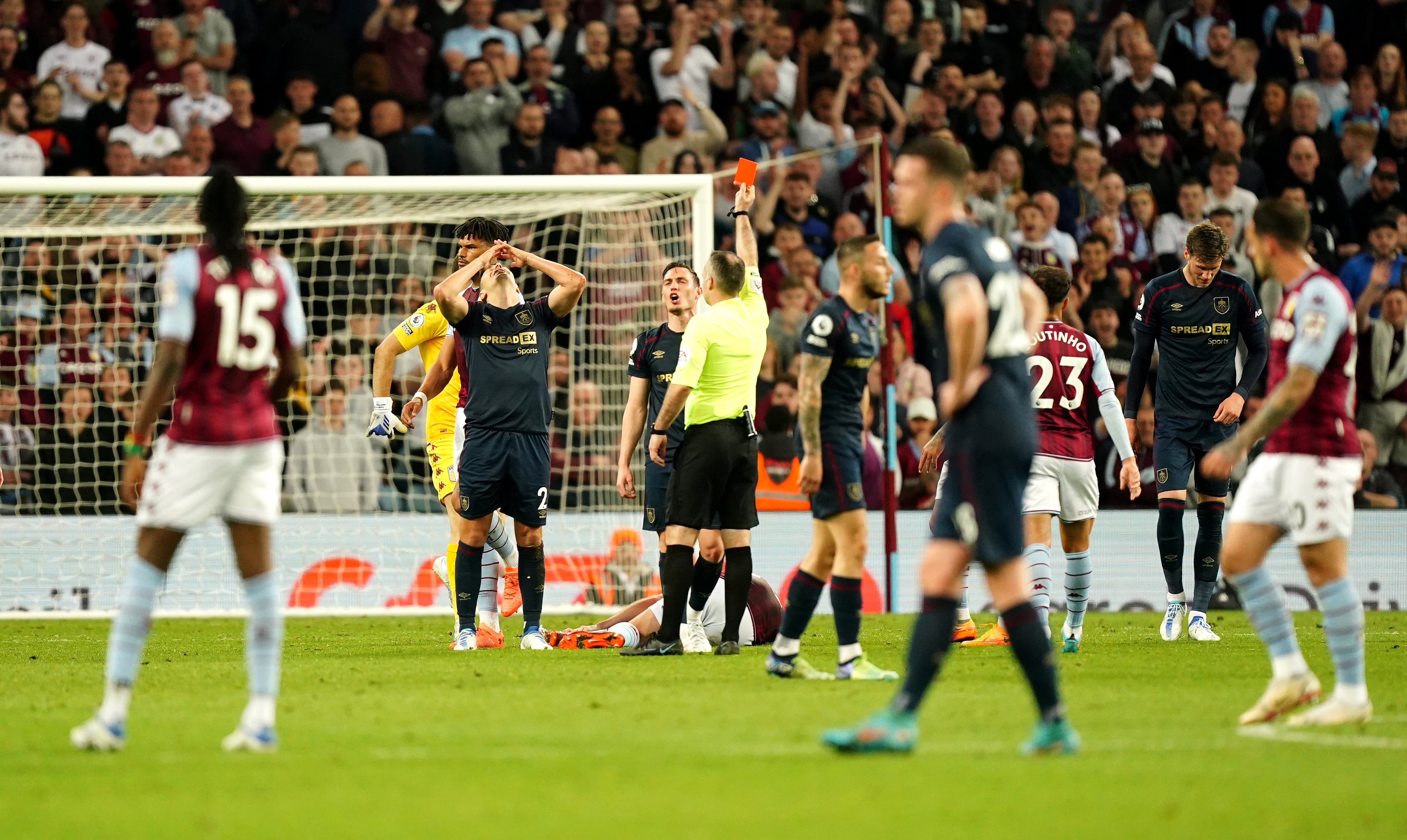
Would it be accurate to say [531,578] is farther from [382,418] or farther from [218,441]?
[218,441]

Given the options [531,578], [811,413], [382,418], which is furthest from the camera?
[382,418]

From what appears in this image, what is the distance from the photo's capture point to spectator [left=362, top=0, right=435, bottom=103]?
18.8 m

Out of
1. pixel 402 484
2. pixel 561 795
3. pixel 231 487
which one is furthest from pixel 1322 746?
pixel 402 484

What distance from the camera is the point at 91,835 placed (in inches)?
185

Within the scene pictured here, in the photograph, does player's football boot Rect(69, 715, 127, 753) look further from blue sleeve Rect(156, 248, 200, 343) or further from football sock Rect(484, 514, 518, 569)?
football sock Rect(484, 514, 518, 569)

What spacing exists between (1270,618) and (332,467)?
408 inches

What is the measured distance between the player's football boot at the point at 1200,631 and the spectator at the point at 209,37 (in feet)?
40.9

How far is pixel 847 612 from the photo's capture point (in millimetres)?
8562

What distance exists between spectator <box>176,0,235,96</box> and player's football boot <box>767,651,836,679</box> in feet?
40.5

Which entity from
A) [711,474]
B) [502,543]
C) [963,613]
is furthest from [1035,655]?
[502,543]

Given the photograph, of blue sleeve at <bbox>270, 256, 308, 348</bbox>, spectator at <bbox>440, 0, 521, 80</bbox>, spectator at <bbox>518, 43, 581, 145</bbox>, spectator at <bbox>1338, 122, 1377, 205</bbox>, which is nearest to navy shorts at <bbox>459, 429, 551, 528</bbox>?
blue sleeve at <bbox>270, 256, 308, 348</bbox>

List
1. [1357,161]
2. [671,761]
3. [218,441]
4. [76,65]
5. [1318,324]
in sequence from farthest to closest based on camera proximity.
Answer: [1357,161], [76,65], [1318,324], [218,441], [671,761]

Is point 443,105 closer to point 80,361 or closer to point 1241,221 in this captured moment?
point 80,361

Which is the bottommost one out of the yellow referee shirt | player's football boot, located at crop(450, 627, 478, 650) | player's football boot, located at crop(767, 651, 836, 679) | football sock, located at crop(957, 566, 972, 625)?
player's football boot, located at crop(450, 627, 478, 650)
